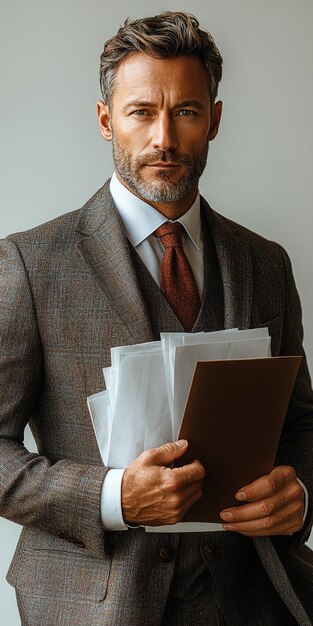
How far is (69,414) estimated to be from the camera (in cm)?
156

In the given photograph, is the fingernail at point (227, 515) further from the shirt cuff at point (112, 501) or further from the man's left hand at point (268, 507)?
the shirt cuff at point (112, 501)

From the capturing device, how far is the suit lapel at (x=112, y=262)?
60.6 inches

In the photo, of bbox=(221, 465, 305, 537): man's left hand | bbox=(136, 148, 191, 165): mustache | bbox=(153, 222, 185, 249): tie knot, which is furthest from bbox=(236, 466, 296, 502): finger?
bbox=(136, 148, 191, 165): mustache

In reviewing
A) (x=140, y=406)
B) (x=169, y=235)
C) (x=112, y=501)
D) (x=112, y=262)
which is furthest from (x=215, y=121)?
(x=112, y=501)

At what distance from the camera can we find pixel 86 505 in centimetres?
144

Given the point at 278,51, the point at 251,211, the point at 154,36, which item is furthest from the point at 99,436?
the point at 278,51

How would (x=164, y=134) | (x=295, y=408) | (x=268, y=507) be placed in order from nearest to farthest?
(x=268, y=507) → (x=164, y=134) → (x=295, y=408)

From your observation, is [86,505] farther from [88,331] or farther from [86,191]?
[86,191]

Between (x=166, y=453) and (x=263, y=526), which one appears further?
(x=263, y=526)

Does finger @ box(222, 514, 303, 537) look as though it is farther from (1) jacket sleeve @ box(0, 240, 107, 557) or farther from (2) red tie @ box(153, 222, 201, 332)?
(2) red tie @ box(153, 222, 201, 332)

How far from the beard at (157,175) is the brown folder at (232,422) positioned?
41cm

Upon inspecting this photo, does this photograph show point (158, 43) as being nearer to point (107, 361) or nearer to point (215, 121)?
point (215, 121)

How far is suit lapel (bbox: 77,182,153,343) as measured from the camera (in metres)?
1.54

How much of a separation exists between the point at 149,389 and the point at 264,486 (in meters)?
0.24
